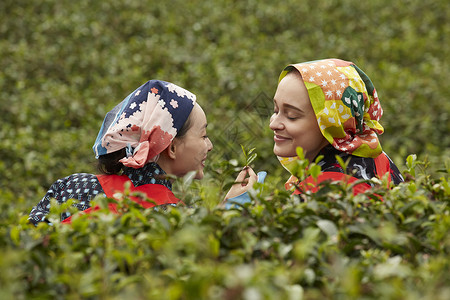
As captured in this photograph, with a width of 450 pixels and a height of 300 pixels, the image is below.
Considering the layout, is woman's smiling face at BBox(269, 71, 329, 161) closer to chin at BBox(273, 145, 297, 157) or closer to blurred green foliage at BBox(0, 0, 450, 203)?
chin at BBox(273, 145, 297, 157)

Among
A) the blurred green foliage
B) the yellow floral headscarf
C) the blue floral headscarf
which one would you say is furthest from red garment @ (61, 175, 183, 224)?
the blurred green foliage

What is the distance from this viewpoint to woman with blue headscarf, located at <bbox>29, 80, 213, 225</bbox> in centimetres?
288

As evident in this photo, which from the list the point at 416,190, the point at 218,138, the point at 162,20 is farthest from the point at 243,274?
the point at 162,20

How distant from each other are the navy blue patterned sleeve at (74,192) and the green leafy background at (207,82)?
0.10 meters

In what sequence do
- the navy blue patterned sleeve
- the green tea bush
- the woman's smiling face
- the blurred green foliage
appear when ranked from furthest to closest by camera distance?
the blurred green foliage, the woman's smiling face, the navy blue patterned sleeve, the green tea bush

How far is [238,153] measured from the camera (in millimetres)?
4008

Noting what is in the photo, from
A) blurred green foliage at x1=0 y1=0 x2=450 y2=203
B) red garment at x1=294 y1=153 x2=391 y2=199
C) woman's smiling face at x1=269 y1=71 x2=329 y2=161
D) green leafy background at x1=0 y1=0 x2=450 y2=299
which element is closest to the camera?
green leafy background at x1=0 y1=0 x2=450 y2=299

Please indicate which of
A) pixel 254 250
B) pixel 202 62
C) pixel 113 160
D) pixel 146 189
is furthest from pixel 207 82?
pixel 254 250

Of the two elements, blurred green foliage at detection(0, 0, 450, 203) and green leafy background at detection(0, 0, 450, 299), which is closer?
green leafy background at detection(0, 0, 450, 299)

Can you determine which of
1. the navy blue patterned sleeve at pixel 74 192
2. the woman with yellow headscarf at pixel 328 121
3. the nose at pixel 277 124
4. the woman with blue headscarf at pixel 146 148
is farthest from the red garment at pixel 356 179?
the navy blue patterned sleeve at pixel 74 192

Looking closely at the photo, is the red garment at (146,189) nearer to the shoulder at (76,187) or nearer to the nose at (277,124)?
the shoulder at (76,187)

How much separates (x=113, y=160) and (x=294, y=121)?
3.03ft

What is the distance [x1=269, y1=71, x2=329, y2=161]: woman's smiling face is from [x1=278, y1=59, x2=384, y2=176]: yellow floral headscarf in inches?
2.5

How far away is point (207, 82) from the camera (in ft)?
21.3
